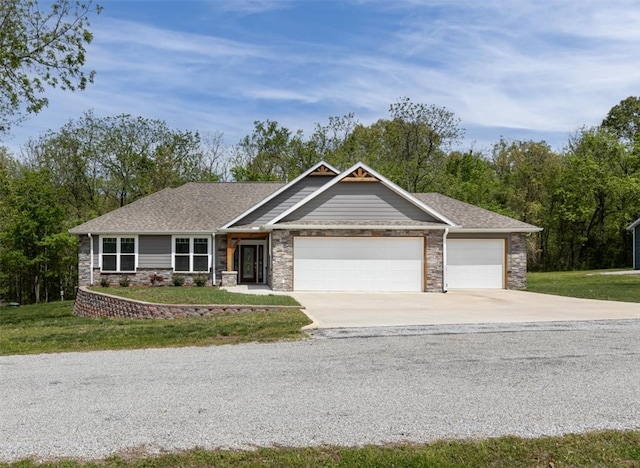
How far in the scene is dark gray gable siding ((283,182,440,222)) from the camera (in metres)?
20.9

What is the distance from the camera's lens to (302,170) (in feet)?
136

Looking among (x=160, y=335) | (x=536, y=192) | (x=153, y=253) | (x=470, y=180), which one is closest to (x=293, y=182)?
(x=153, y=253)

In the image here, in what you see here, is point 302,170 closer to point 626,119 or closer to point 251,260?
point 251,260

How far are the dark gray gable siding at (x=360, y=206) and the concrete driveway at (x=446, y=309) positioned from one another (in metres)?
3.10

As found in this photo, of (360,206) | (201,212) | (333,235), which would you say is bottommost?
(333,235)

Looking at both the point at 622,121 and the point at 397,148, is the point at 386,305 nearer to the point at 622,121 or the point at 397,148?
the point at 397,148

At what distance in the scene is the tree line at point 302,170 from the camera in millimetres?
33438

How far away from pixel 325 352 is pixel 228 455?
4.19 metres

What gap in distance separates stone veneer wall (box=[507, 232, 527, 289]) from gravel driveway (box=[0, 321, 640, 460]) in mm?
13531

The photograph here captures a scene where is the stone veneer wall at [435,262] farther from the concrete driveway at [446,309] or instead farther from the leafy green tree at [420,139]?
the leafy green tree at [420,139]

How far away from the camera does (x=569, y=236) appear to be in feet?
143

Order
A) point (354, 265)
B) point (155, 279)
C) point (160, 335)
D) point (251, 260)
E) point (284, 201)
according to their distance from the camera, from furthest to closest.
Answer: point (251, 260) < point (284, 201) < point (155, 279) < point (354, 265) < point (160, 335)

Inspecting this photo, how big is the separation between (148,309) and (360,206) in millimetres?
8989

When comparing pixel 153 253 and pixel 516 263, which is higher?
pixel 153 253
